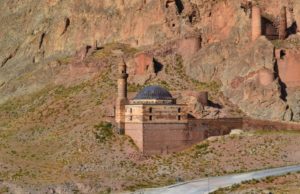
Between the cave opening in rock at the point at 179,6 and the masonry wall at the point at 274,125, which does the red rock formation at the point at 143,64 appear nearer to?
the cave opening in rock at the point at 179,6

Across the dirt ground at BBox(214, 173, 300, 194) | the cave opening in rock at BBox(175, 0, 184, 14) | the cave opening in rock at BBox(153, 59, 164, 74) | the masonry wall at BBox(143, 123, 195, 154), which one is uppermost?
the cave opening in rock at BBox(175, 0, 184, 14)

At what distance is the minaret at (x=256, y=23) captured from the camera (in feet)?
330

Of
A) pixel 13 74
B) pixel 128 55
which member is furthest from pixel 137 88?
pixel 13 74

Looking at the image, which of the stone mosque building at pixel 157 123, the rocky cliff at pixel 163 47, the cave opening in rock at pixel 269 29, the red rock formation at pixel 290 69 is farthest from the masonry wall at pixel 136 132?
the cave opening in rock at pixel 269 29

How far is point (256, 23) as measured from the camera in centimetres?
10119

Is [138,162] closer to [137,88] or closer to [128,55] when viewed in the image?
[137,88]

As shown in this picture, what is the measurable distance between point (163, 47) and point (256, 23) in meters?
11.1

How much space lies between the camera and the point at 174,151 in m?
90.5

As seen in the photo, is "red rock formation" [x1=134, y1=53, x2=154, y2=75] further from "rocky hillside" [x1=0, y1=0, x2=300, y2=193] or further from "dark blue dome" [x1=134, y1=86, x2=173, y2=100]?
"dark blue dome" [x1=134, y1=86, x2=173, y2=100]

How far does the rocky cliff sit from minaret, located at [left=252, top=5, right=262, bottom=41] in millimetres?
799

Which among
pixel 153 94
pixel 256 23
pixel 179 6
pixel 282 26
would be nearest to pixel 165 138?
pixel 153 94

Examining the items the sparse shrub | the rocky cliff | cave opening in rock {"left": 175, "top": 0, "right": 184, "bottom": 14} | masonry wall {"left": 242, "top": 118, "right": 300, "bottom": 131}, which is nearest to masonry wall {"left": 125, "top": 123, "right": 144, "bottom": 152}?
the sparse shrub

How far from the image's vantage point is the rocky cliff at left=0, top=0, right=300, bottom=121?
3890 inches

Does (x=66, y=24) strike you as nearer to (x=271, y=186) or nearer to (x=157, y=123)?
(x=157, y=123)
